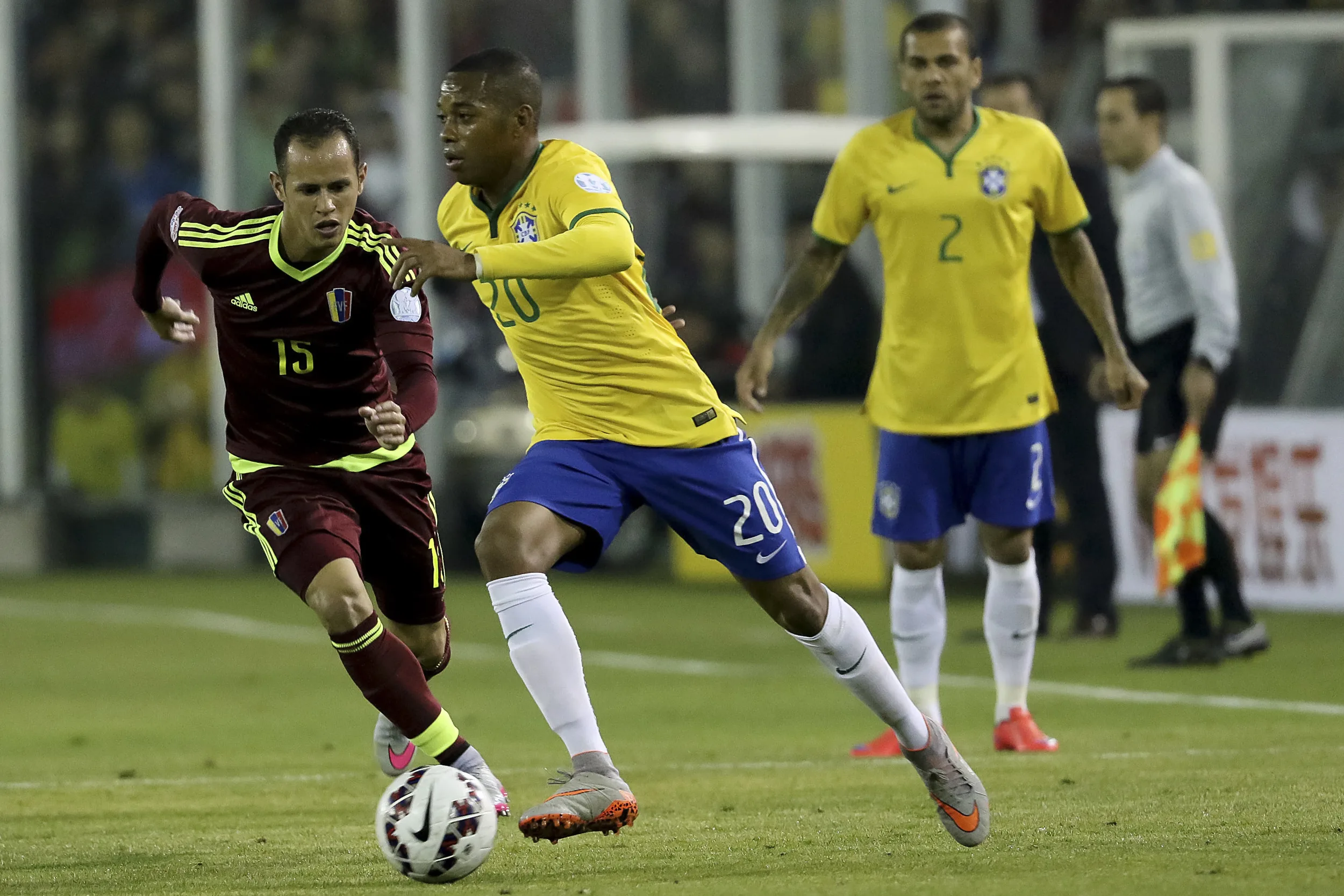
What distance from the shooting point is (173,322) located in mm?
6781

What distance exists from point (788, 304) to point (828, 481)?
21.2 feet

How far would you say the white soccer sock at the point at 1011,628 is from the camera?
7660 mm

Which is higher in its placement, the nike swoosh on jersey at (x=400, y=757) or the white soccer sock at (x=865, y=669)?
the white soccer sock at (x=865, y=669)

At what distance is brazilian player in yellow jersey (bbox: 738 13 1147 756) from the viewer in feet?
24.3

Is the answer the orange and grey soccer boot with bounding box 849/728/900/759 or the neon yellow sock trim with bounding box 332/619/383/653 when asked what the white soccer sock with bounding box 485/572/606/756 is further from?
the orange and grey soccer boot with bounding box 849/728/900/759

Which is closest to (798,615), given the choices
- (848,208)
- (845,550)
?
(848,208)

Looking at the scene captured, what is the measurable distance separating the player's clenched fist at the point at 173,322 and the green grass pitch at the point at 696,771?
135cm

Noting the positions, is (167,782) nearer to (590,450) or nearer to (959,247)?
(590,450)

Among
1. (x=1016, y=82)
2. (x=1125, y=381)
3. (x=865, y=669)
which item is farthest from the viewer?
(x=1016, y=82)

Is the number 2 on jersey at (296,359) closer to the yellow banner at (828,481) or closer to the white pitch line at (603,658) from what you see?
the white pitch line at (603,658)

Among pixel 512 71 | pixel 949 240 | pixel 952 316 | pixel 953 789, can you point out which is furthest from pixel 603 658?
pixel 512 71

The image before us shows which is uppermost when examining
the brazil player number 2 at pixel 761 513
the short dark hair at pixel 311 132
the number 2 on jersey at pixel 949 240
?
the short dark hair at pixel 311 132

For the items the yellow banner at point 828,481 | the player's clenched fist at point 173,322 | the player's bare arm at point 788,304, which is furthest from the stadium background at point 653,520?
the player's clenched fist at point 173,322

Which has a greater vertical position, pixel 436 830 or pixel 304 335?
pixel 304 335
